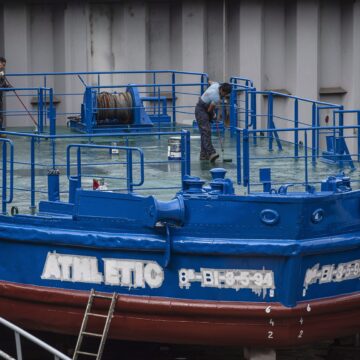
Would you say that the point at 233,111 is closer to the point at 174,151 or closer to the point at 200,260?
the point at 174,151

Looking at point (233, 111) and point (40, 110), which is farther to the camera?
point (40, 110)

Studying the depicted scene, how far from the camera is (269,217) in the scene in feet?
47.9

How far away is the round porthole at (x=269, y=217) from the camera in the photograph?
14586 mm

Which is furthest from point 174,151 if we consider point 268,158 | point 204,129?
point 268,158

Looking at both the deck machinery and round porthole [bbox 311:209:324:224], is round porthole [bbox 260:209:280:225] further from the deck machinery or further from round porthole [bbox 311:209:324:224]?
the deck machinery

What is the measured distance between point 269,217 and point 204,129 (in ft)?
12.0

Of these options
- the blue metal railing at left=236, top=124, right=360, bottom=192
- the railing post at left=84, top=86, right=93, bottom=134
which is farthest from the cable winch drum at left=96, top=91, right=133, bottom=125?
the blue metal railing at left=236, top=124, right=360, bottom=192

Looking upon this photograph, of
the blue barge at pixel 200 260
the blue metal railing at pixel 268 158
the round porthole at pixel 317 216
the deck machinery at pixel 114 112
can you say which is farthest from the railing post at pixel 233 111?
the round porthole at pixel 317 216

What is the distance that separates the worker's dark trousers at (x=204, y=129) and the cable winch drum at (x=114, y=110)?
7.62 feet

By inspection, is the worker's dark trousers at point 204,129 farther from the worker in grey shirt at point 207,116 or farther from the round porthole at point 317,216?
the round porthole at point 317,216

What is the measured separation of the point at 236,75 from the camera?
2342cm

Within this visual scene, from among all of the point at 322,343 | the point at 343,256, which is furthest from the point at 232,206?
the point at 322,343

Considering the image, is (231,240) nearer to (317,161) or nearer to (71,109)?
(317,161)

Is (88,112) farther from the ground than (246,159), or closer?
farther from the ground
